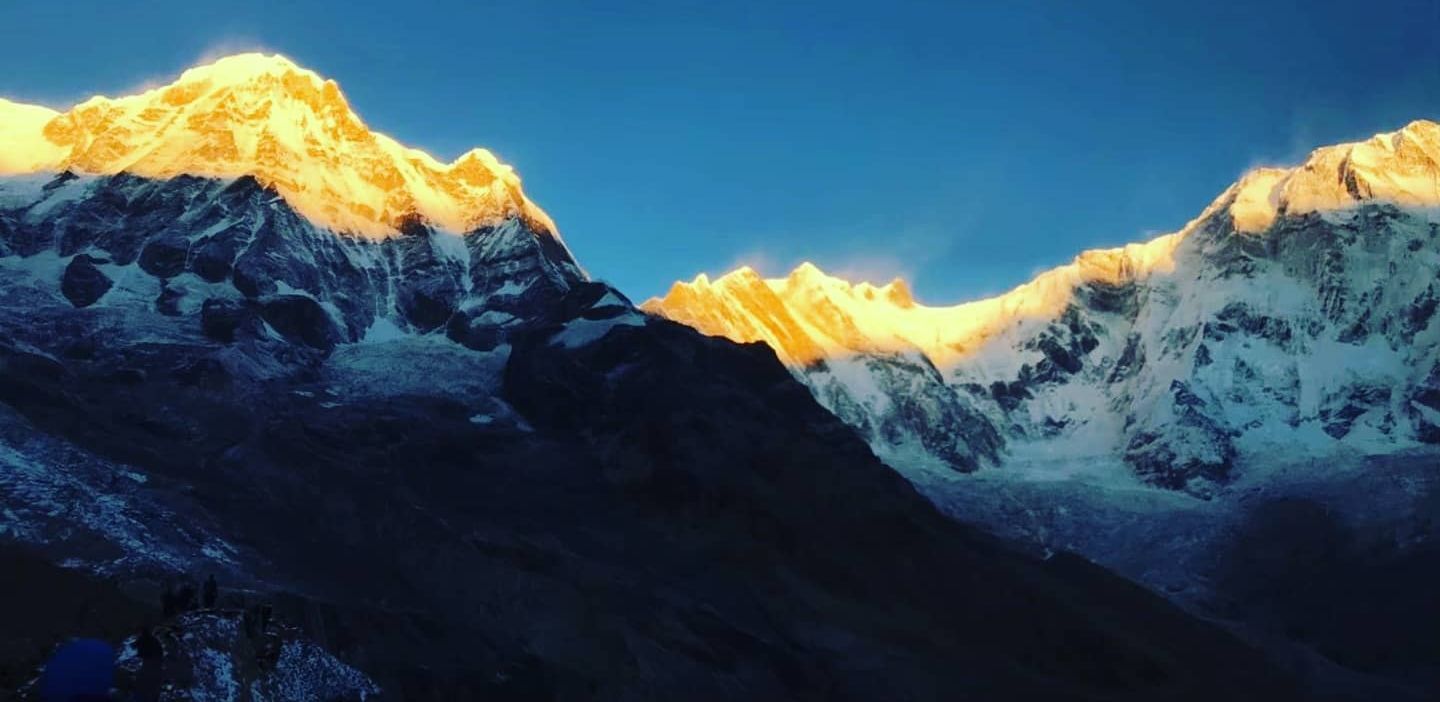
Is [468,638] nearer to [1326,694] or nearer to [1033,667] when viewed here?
[1033,667]

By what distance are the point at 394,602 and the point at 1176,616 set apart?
113 m

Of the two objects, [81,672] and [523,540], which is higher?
[523,540]

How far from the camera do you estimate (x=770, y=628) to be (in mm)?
149250

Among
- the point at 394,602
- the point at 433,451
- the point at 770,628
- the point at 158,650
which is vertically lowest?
the point at 158,650

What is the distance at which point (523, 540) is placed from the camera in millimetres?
150750

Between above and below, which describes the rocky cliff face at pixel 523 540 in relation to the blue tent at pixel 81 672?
above

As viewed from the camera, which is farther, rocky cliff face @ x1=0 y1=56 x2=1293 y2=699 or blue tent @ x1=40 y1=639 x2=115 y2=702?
rocky cliff face @ x1=0 y1=56 x2=1293 y2=699

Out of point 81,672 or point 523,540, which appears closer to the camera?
point 81,672

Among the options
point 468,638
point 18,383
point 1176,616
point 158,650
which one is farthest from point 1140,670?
point 158,650

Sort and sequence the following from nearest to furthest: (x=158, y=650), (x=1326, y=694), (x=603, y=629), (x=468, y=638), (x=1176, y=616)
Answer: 1. (x=158, y=650)
2. (x=468, y=638)
3. (x=603, y=629)
4. (x=1326, y=694)
5. (x=1176, y=616)

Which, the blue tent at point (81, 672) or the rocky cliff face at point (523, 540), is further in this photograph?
the rocky cliff face at point (523, 540)

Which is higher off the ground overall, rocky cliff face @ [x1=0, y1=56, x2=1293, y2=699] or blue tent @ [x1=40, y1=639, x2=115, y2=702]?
rocky cliff face @ [x1=0, y1=56, x2=1293, y2=699]

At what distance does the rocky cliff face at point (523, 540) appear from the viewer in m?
120

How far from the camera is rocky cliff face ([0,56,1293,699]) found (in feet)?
393
